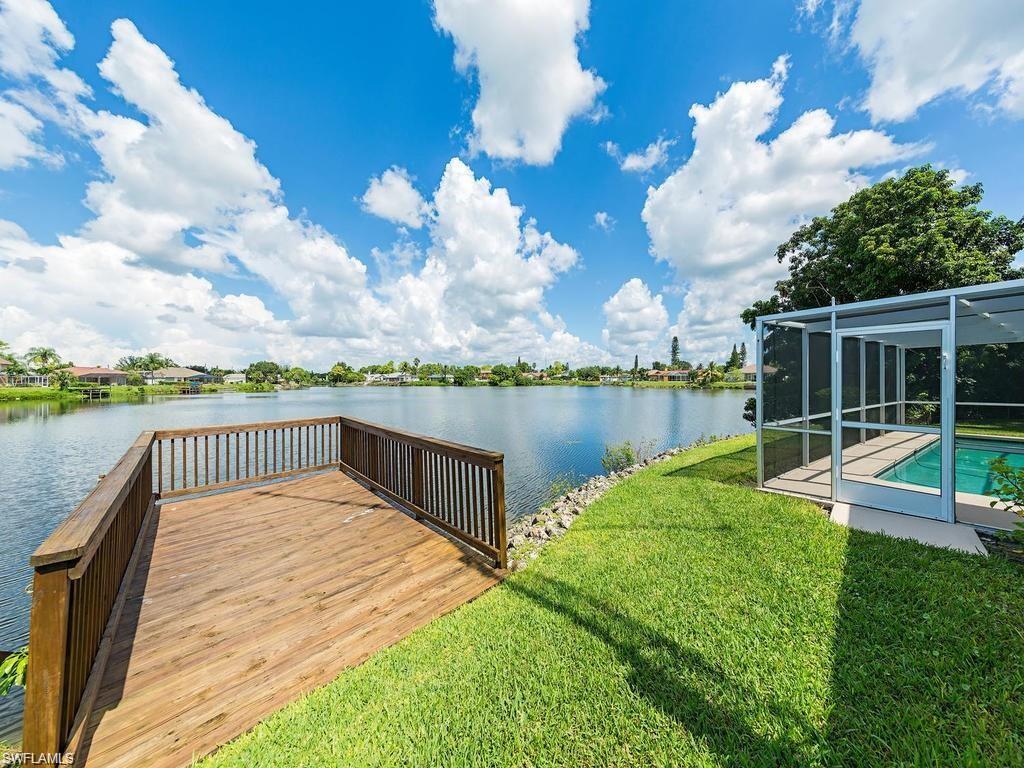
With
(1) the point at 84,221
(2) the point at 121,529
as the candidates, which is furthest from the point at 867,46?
(1) the point at 84,221

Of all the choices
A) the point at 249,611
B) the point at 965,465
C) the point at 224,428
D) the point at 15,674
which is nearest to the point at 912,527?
the point at 965,465

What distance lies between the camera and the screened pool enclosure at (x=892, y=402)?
361 cm

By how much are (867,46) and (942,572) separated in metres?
8.52

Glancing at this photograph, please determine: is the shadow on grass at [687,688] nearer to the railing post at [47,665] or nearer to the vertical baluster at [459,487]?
the vertical baluster at [459,487]

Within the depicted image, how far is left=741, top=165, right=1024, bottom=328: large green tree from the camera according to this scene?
7988 mm

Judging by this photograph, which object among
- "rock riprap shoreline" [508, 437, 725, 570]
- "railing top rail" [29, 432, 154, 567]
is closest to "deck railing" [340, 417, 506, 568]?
"rock riprap shoreline" [508, 437, 725, 570]

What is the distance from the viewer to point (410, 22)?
7637 mm

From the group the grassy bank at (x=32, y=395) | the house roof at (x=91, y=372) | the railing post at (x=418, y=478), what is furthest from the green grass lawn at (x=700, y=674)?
the house roof at (x=91, y=372)

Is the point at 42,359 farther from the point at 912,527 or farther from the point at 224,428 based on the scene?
the point at 912,527

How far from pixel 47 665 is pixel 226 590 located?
1.44 metres

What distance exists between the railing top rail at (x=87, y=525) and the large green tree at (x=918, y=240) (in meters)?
13.0

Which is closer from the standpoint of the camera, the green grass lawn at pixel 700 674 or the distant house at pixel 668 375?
the green grass lawn at pixel 700 674

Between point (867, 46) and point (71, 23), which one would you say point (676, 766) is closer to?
point (867, 46)

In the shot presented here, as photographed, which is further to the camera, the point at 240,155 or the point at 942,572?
the point at 240,155
